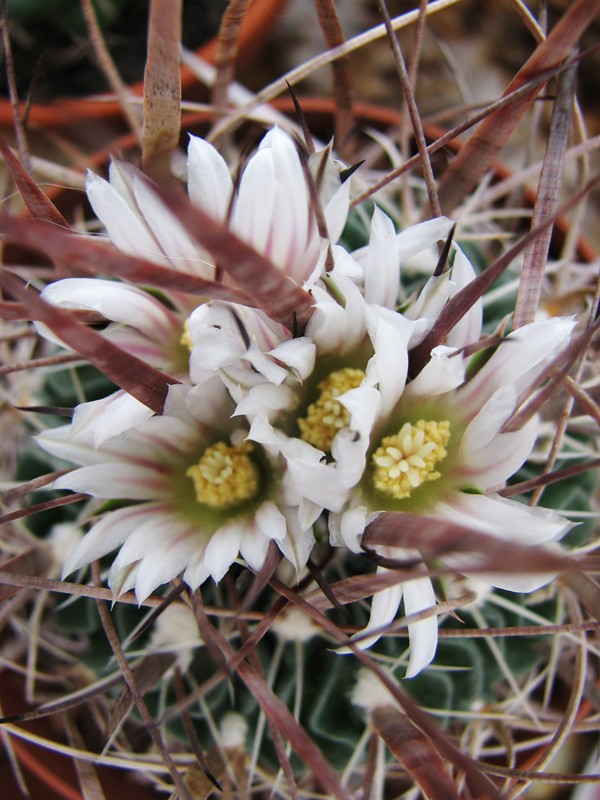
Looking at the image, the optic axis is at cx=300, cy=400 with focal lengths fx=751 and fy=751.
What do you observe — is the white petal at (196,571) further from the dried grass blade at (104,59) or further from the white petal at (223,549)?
the dried grass blade at (104,59)

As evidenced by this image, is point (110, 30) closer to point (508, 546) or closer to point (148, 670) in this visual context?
point (148, 670)

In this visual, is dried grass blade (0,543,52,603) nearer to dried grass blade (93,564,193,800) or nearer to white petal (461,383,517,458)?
dried grass blade (93,564,193,800)

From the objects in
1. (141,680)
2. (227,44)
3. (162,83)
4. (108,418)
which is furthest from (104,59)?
(141,680)

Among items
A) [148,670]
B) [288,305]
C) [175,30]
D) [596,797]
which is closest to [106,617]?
[148,670]

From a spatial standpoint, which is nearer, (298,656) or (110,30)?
(298,656)

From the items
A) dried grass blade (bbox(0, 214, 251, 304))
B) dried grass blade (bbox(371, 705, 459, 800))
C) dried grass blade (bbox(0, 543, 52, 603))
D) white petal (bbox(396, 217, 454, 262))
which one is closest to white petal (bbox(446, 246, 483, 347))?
white petal (bbox(396, 217, 454, 262))

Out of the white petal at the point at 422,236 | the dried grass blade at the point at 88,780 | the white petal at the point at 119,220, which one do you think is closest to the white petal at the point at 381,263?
the white petal at the point at 422,236
